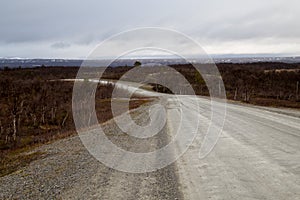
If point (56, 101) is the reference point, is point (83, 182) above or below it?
above

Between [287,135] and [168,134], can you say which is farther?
[168,134]

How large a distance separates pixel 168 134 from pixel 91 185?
7.19m

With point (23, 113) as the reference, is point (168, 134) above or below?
above

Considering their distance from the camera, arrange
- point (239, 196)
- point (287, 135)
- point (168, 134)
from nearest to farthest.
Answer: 1. point (239, 196)
2. point (287, 135)
3. point (168, 134)

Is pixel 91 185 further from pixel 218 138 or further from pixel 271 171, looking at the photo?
pixel 218 138

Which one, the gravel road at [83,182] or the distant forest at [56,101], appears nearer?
the gravel road at [83,182]

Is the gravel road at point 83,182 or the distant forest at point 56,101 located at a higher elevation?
the gravel road at point 83,182

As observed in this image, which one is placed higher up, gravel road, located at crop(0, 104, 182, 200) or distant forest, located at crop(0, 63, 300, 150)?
gravel road, located at crop(0, 104, 182, 200)

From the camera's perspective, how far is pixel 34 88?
7112cm

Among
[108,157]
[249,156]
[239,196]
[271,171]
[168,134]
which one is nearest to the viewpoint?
[239,196]

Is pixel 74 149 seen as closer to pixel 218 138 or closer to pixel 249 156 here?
pixel 218 138

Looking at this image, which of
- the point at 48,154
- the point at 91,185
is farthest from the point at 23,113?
the point at 91,185

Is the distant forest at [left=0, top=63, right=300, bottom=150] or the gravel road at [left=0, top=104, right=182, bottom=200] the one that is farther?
the distant forest at [left=0, top=63, right=300, bottom=150]

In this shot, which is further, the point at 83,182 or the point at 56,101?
the point at 56,101
